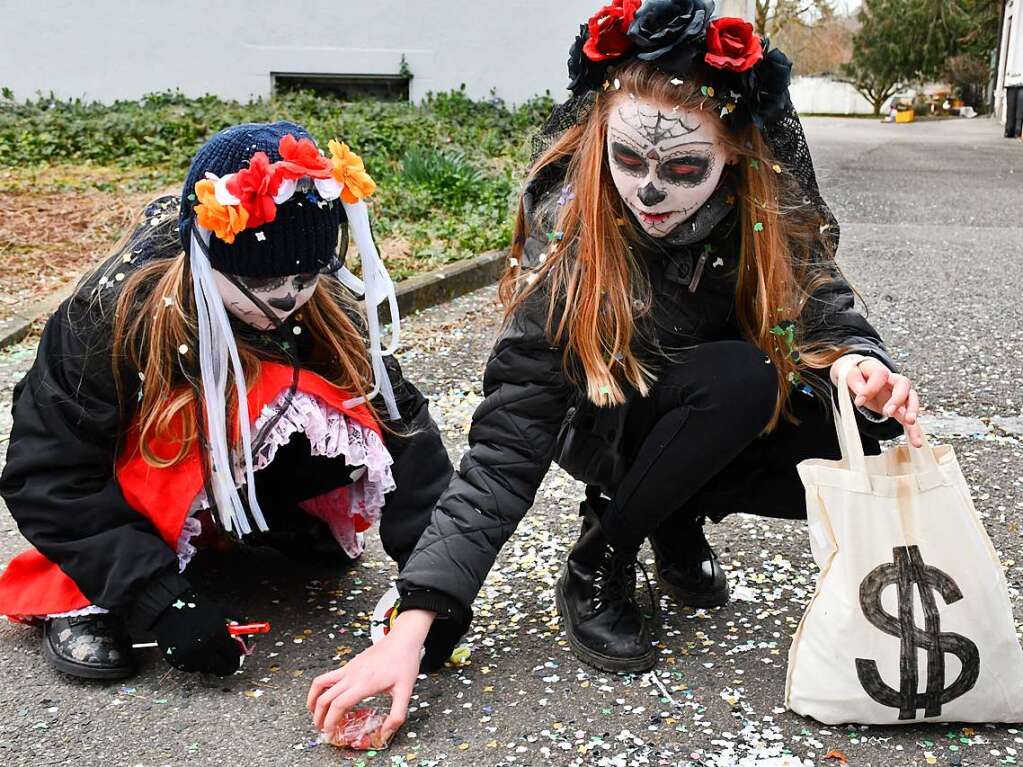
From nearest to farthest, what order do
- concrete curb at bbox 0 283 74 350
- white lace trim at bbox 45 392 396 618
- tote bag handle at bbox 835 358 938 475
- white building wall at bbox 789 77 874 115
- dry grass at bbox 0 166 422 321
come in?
1. tote bag handle at bbox 835 358 938 475
2. white lace trim at bbox 45 392 396 618
3. concrete curb at bbox 0 283 74 350
4. dry grass at bbox 0 166 422 321
5. white building wall at bbox 789 77 874 115

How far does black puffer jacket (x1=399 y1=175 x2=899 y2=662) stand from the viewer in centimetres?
200

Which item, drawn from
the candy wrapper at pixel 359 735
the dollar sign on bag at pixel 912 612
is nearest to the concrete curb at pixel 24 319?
the candy wrapper at pixel 359 735

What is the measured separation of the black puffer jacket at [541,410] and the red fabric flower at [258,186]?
1.65ft

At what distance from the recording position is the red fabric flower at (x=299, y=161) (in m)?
1.93

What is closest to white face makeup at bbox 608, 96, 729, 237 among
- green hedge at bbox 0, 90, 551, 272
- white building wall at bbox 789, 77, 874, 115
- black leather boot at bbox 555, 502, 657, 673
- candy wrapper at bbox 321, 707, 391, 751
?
black leather boot at bbox 555, 502, 657, 673

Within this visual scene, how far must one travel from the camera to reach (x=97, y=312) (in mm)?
2104

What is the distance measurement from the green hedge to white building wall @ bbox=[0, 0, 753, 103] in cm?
35

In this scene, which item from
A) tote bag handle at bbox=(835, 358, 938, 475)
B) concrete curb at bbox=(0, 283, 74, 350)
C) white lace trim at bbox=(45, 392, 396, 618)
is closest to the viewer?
tote bag handle at bbox=(835, 358, 938, 475)

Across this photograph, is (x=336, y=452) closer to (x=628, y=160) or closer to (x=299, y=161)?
(x=299, y=161)

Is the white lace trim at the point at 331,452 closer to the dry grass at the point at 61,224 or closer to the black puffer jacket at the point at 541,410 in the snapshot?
the black puffer jacket at the point at 541,410

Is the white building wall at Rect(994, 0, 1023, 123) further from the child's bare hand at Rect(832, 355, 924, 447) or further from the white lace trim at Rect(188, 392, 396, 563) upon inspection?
the white lace trim at Rect(188, 392, 396, 563)

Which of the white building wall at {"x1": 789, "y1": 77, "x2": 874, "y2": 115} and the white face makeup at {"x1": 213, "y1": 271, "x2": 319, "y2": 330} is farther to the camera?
the white building wall at {"x1": 789, "y1": 77, "x2": 874, "y2": 115}

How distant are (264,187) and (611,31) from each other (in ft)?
2.17

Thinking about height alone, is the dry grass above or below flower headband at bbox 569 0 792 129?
below
